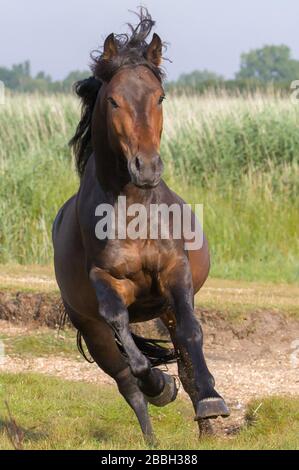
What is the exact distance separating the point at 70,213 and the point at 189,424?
6.34 feet

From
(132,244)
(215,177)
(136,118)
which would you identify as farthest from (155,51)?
(215,177)

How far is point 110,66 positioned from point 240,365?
4.34 m

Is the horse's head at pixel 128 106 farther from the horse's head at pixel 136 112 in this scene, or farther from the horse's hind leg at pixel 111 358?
the horse's hind leg at pixel 111 358

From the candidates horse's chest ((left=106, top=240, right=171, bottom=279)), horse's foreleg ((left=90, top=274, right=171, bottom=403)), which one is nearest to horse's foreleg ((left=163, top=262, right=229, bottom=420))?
horse's chest ((left=106, top=240, right=171, bottom=279))

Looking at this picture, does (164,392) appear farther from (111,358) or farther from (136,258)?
(136,258)

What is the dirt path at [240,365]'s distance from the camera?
8.71m

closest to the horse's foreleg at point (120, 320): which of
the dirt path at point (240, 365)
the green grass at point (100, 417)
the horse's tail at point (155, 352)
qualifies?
the green grass at point (100, 417)

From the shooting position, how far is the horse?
18.7 ft

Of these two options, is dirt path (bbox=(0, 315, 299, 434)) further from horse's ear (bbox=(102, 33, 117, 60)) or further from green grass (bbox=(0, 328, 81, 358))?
horse's ear (bbox=(102, 33, 117, 60))

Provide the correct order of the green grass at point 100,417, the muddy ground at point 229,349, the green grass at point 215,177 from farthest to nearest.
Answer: the green grass at point 215,177 → the muddy ground at point 229,349 → the green grass at point 100,417

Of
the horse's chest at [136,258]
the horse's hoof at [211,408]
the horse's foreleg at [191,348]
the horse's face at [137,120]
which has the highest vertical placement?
the horse's face at [137,120]

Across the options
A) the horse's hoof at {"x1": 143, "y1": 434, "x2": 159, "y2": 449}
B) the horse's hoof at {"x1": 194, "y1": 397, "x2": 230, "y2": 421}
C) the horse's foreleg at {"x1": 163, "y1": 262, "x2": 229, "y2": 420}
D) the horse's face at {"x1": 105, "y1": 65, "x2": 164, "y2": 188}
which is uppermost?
the horse's face at {"x1": 105, "y1": 65, "x2": 164, "y2": 188}

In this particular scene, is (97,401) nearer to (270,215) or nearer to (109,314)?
(109,314)
